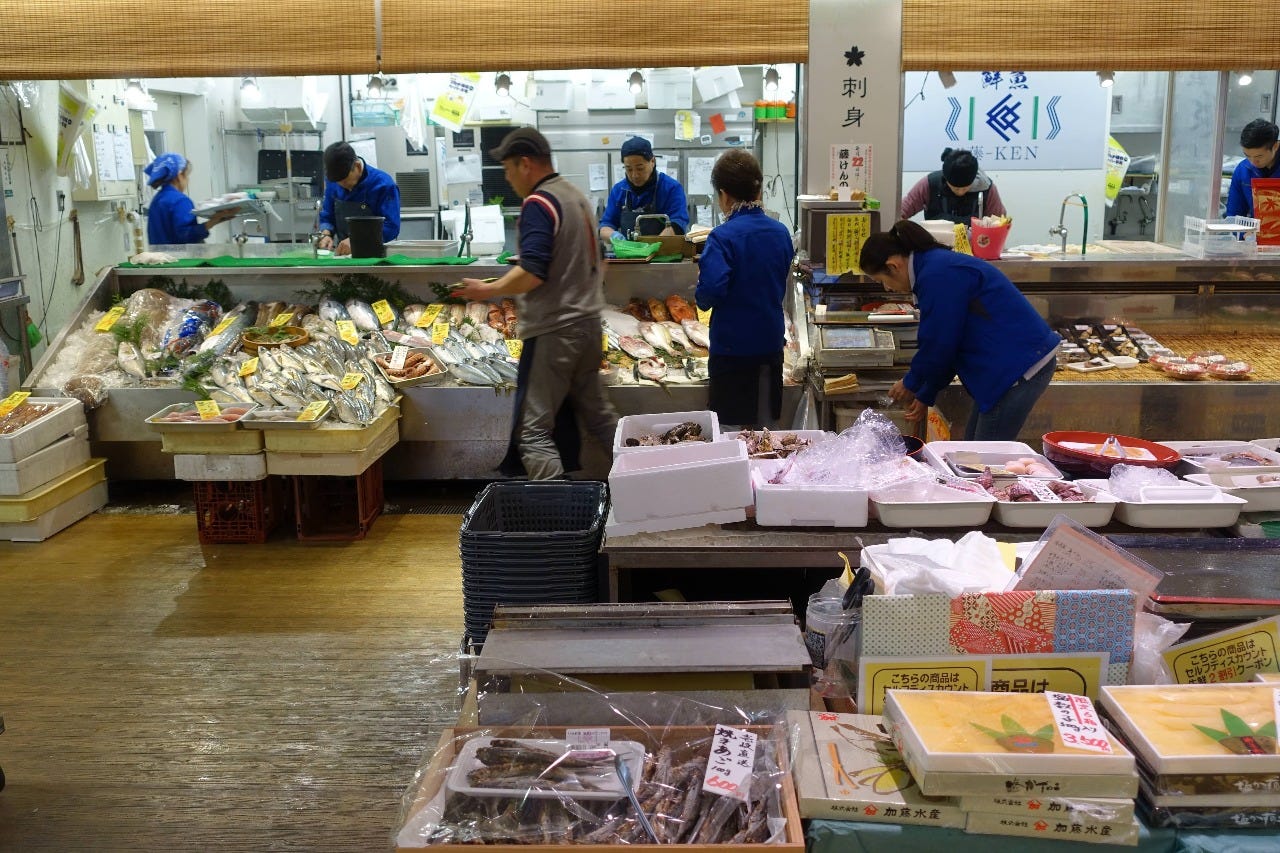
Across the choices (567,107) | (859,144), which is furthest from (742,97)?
(859,144)

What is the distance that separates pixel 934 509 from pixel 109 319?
5396 mm

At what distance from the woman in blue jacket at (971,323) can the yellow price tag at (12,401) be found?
4.65 metres

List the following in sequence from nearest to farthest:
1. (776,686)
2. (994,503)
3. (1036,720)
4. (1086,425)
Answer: (1036,720) → (776,686) → (994,503) → (1086,425)

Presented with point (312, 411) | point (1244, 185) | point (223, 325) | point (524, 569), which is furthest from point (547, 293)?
point (1244, 185)

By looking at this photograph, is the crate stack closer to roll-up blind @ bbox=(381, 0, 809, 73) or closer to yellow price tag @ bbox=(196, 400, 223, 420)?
yellow price tag @ bbox=(196, 400, 223, 420)

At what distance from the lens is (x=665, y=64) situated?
6.27 m

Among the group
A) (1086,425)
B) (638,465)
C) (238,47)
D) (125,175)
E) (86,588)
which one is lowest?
(86,588)

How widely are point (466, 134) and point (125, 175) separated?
3127mm

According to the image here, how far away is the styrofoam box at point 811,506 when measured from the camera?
11.1ft

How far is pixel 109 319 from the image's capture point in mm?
6816

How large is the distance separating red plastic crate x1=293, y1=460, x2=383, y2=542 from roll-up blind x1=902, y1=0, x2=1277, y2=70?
3840 mm

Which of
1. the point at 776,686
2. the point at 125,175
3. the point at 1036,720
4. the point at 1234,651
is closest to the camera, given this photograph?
the point at 1036,720

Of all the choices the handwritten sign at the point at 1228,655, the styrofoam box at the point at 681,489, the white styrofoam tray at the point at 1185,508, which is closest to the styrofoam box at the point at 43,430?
the styrofoam box at the point at 681,489

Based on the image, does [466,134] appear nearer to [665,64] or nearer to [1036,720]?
[665,64]
